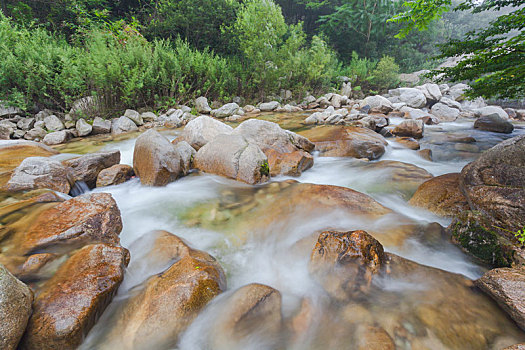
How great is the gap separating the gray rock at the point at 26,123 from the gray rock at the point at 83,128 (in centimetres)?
119

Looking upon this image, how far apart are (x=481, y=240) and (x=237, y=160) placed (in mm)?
3261

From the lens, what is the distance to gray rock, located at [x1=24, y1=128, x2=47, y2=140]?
696cm

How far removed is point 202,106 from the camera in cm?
1105

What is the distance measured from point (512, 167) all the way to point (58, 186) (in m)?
5.75

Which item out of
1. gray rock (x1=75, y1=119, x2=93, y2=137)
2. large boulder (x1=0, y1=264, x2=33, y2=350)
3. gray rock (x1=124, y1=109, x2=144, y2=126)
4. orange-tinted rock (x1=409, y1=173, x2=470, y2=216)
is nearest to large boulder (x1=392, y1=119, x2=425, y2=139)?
orange-tinted rock (x1=409, y1=173, x2=470, y2=216)

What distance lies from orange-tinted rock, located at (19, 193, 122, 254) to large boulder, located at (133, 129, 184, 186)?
138 cm

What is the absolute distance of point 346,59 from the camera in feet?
80.8

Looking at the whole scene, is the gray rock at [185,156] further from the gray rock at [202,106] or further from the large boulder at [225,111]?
the gray rock at [202,106]

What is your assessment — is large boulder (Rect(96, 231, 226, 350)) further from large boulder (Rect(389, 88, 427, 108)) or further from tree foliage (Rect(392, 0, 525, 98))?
large boulder (Rect(389, 88, 427, 108))

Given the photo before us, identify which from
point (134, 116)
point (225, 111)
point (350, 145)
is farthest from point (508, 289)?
point (225, 111)

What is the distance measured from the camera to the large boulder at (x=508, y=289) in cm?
149

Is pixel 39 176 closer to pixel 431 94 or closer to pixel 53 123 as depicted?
pixel 53 123

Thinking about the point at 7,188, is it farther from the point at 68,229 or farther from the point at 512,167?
the point at 512,167

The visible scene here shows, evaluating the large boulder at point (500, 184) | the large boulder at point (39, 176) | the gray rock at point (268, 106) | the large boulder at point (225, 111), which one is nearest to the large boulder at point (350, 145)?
the large boulder at point (500, 184)
